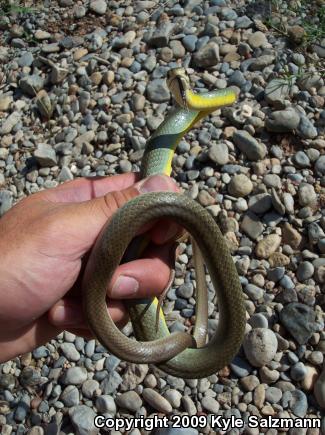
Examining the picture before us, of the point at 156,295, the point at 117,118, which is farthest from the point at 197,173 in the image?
the point at 156,295

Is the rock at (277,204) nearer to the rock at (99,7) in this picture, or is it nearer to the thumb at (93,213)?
the thumb at (93,213)

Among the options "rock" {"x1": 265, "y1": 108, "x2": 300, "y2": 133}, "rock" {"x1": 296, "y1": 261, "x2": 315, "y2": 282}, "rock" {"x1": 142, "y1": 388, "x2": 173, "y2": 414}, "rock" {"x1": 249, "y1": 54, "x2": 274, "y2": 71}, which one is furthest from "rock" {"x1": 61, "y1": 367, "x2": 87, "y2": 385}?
"rock" {"x1": 249, "y1": 54, "x2": 274, "y2": 71}

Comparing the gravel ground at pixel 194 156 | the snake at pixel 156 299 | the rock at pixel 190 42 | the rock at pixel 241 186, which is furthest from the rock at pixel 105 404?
the rock at pixel 190 42

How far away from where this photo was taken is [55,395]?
4070 mm

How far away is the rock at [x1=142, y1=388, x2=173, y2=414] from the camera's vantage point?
3814 millimetres

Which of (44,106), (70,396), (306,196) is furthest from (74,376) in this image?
Answer: (44,106)

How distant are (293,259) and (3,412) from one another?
2.15 m

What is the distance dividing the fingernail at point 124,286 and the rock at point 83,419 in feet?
4.03

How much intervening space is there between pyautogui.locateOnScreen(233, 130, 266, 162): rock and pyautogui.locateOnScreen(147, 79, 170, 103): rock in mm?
787

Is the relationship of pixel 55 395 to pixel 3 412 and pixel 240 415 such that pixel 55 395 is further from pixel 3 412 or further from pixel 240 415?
pixel 240 415

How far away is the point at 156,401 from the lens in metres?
3.84

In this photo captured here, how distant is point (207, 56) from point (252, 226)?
5.71ft

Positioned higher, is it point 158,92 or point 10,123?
point 158,92

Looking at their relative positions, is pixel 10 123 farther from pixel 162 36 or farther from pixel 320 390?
pixel 320 390
